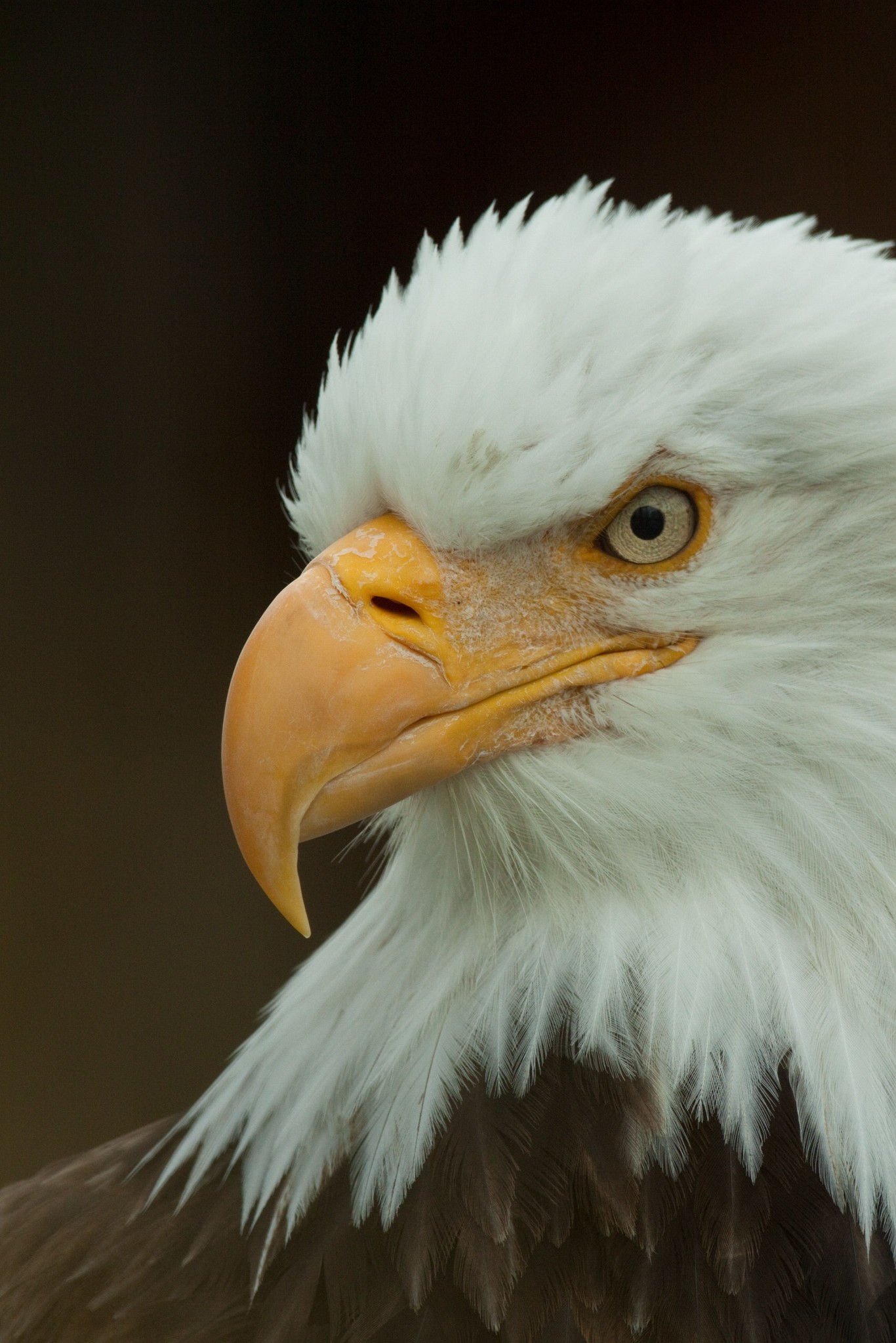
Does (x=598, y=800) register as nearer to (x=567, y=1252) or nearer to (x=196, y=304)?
(x=567, y=1252)


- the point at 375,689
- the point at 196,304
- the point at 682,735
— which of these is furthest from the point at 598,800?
the point at 196,304

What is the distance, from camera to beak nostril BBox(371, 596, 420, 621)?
121 cm

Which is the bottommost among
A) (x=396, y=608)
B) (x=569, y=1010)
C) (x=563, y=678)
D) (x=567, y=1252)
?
(x=567, y=1252)

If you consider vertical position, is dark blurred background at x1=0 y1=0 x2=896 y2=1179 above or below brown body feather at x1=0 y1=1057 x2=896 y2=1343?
above

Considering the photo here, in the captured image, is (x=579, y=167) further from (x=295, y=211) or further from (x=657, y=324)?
(x=657, y=324)

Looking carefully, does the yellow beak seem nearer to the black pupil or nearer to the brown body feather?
the black pupil

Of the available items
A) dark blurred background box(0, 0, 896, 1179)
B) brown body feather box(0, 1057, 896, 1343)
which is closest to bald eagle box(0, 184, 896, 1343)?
brown body feather box(0, 1057, 896, 1343)

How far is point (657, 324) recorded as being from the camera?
1.20m

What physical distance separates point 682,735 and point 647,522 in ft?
0.64

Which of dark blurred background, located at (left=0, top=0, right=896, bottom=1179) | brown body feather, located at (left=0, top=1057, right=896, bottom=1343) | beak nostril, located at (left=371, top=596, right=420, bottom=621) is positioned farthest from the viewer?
dark blurred background, located at (left=0, top=0, right=896, bottom=1179)

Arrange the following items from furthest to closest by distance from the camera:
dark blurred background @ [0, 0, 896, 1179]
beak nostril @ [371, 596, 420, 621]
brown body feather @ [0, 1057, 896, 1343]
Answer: dark blurred background @ [0, 0, 896, 1179] < beak nostril @ [371, 596, 420, 621] < brown body feather @ [0, 1057, 896, 1343]

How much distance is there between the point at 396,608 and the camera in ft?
3.98

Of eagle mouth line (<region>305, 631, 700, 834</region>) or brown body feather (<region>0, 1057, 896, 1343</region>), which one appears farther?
eagle mouth line (<region>305, 631, 700, 834</region>)

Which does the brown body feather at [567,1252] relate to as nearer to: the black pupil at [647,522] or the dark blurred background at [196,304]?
the black pupil at [647,522]
